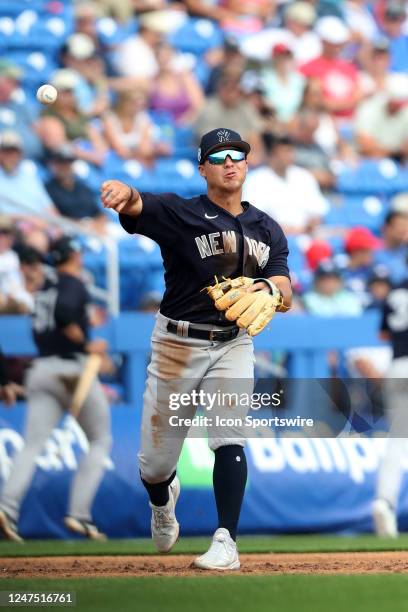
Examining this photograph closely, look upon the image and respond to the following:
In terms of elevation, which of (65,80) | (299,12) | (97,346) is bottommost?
(97,346)

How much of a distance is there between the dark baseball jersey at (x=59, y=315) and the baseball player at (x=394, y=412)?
2.00 metres

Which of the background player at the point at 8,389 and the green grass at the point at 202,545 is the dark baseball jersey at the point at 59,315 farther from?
the green grass at the point at 202,545

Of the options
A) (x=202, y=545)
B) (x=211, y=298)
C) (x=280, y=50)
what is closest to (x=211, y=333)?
(x=211, y=298)

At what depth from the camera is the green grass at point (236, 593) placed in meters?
3.97

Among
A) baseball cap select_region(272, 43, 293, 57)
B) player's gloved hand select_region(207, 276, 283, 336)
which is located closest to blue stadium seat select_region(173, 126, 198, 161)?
baseball cap select_region(272, 43, 293, 57)

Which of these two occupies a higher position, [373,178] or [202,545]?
[373,178]

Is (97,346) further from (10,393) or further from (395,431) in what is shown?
(395,431)

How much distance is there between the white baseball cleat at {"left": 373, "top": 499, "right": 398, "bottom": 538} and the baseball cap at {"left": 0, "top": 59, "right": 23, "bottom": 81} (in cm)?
466

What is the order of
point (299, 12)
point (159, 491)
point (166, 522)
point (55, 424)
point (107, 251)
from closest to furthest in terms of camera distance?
1. point (159, 491)
2. point (166, 522)
3. point (55, 424)
4. point (107, 251)
5. point (299, 12)

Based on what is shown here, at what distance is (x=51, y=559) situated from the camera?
5.89 meters

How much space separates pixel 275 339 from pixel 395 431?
971mm

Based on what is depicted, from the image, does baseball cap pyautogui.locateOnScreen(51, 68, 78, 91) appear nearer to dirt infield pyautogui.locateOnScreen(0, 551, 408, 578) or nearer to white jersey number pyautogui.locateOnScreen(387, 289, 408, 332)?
white jersey number pyautogui.locateOnScreen(387, 289, 408, 332)

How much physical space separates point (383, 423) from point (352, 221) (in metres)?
2.52

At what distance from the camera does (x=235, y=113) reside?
947 centimetres
